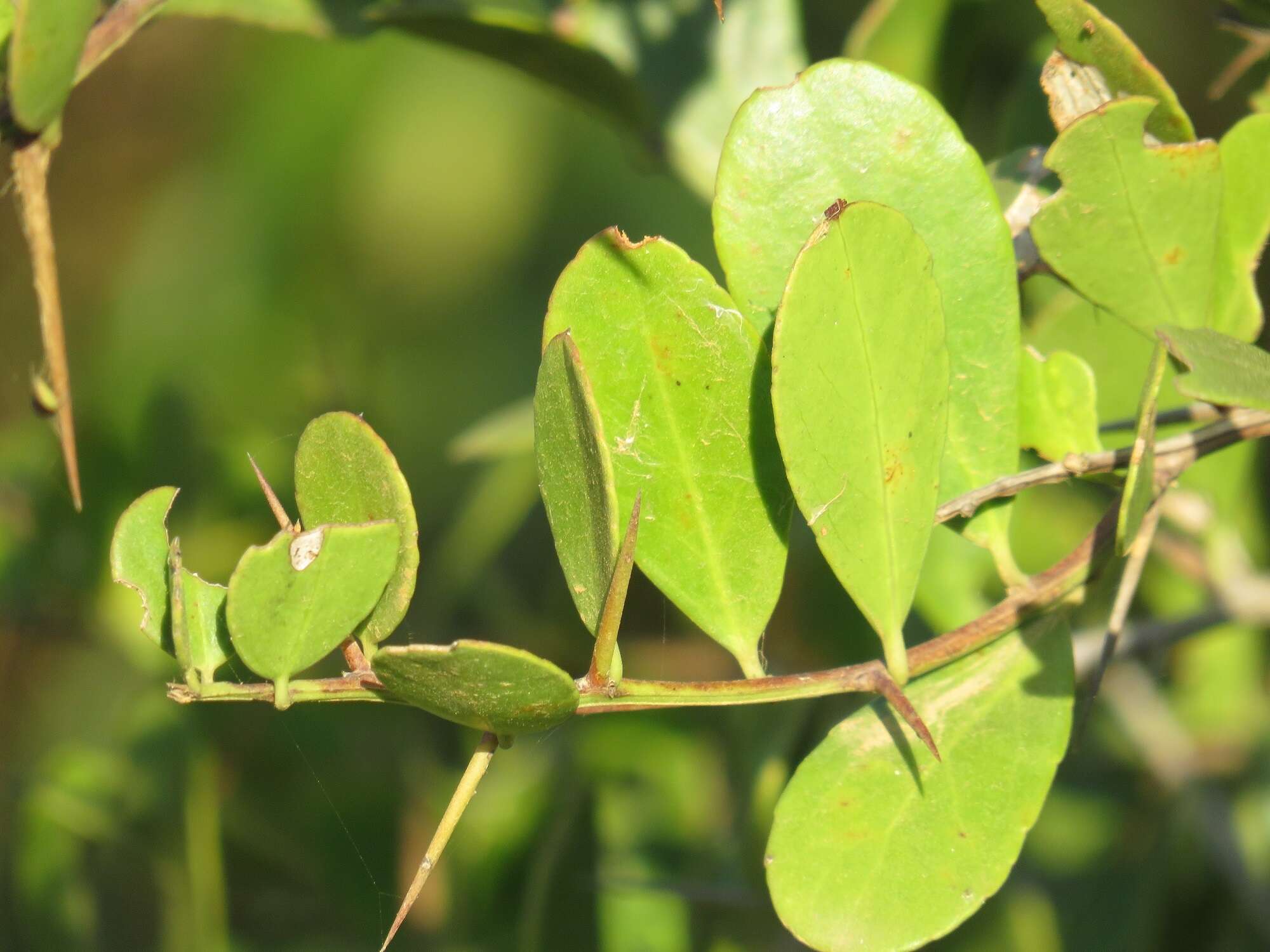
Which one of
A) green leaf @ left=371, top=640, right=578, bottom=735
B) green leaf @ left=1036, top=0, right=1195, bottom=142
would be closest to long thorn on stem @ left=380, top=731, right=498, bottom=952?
green leaf @ left=371, top=640, right=578, bottom=735

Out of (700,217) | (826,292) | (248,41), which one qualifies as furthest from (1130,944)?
(248,41)

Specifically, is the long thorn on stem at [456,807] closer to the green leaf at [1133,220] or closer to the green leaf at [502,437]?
the green leaf at [1133,220]

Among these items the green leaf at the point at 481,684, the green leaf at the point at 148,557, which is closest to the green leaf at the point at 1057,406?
the green leaf at the point at 481,684

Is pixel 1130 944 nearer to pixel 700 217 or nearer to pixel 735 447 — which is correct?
pixel 735 447

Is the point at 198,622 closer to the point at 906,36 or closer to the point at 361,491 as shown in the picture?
the point at 361,491

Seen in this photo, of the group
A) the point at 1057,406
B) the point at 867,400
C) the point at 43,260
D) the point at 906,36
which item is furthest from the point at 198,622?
the point at 906,36
